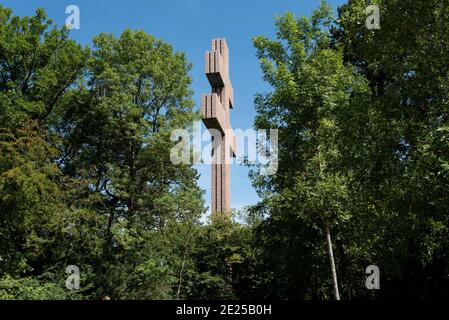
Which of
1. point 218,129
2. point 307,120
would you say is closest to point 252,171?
point 307,120

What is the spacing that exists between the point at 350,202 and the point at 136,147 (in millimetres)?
11068

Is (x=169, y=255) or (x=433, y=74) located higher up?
(x=433, y=74)

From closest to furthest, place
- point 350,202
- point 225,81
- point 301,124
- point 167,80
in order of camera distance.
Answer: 1. point 350,202
2. point 301,124
3. point 167,80
4. point 225,81

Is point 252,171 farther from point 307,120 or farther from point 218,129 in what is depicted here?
point 218,129

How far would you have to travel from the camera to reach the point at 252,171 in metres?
16.7

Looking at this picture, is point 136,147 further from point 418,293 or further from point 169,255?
point 418,293

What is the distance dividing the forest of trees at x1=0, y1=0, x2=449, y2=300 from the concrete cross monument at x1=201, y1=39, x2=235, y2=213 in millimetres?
842

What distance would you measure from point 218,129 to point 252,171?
762 cm

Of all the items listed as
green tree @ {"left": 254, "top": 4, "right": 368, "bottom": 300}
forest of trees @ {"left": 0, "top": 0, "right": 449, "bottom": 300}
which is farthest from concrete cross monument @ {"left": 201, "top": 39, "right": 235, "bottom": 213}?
green tree @ {"left": 254, "top": 4, "right": 368, "bottom": 300}

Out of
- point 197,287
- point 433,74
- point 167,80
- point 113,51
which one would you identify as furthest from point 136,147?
point 433,74

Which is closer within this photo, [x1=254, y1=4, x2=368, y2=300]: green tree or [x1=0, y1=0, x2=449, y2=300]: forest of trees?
[x1=0, y1=0, x2=449, y2=300]: forest of trees

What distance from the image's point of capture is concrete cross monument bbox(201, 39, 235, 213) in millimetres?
23297

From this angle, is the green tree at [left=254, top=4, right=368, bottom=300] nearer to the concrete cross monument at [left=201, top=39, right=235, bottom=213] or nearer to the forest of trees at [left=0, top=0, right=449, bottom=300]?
the forest of trees at [left=0, top=0, right=449, bottom=300]
